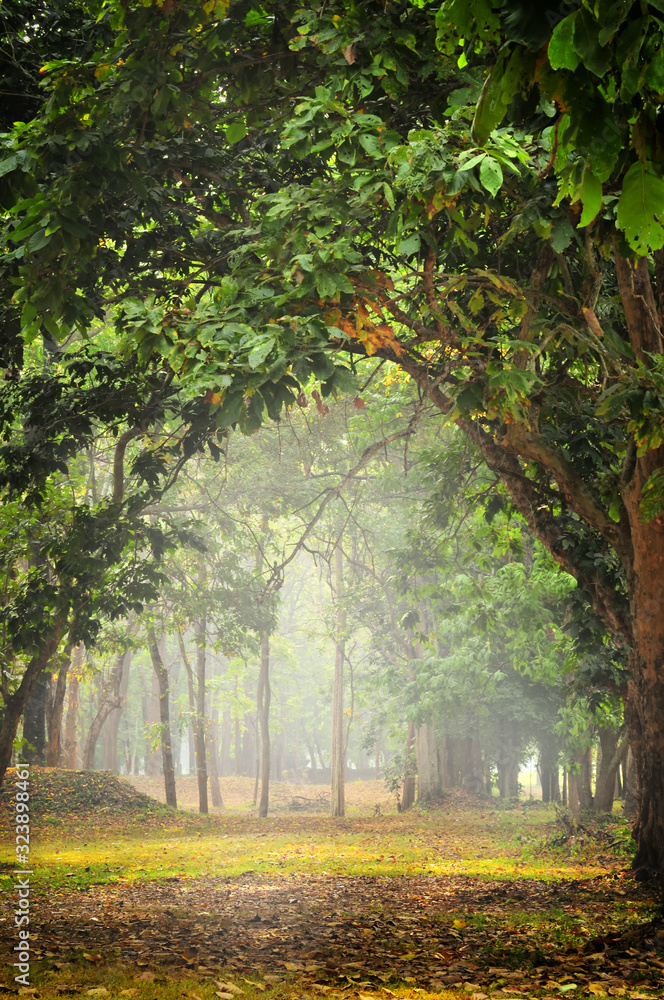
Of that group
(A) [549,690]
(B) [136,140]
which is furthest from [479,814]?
(B) [136,140]

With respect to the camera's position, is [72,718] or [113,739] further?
[113,739]

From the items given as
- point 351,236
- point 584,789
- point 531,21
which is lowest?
point 584,789

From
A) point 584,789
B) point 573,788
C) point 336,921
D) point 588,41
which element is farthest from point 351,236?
point 584,789

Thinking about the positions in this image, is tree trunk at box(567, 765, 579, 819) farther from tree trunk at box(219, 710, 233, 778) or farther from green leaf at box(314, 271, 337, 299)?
tree trunk at box(219, 710, 233, 778)

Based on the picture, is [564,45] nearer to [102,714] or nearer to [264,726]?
[264,726]

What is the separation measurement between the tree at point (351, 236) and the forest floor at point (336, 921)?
5.18ft

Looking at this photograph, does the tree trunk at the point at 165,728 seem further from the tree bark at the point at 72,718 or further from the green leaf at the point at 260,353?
the green leaf at the point at 260,353

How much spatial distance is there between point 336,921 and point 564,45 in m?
6.81

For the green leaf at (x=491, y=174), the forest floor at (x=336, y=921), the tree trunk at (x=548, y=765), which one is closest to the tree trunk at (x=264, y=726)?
the forest floor at (x=336, y=921)

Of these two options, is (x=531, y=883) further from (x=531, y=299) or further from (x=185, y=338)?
(x=185, y=338)

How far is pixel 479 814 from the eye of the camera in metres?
21.9

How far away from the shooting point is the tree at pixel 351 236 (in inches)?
196

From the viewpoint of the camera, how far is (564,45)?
1.88 m

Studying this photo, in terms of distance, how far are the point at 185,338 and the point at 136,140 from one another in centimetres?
201
